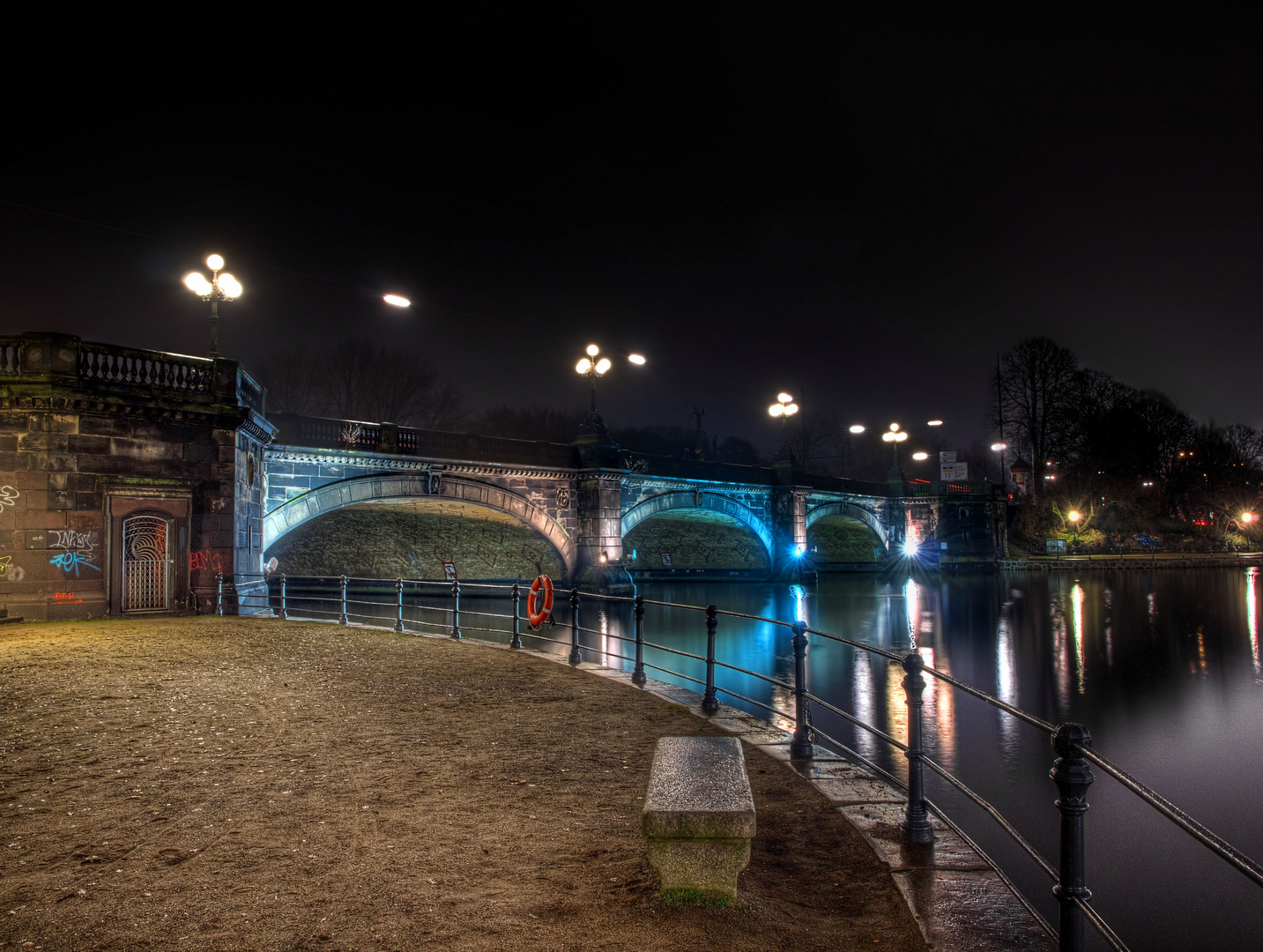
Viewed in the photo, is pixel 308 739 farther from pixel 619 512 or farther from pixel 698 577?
pixel 698 577

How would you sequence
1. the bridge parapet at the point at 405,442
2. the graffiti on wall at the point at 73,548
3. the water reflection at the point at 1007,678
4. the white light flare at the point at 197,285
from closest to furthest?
1. the water reflection at the point at 1007,678
2. the graffiti on wall at the point at 73,548
3. the white light flare at the point at 197,285
4. the bridge parapet at the point at 405,442

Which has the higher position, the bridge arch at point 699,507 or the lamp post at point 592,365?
the lamp post at point 592,365

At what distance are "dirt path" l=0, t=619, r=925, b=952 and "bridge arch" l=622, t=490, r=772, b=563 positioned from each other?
73.1 feet

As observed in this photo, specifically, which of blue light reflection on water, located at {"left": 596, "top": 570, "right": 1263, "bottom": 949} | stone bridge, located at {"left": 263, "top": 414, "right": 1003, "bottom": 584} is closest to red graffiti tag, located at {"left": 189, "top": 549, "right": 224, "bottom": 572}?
stone bridge, located at {"left": 263, "top": 414, "right": 1003, "bottom": 584}

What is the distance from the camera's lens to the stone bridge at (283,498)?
45.1ft

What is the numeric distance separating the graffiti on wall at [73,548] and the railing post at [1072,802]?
52.4 ft

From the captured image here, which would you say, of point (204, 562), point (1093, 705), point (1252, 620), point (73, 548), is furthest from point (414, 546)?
point (1252, 620)

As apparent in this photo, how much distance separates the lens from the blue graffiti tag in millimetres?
13812

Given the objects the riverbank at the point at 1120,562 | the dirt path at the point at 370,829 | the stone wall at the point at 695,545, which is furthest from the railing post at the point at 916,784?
the riverbank at the point at 1120,562

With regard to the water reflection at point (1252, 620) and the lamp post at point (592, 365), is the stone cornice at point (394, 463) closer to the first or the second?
the lamp post at point (592, 365)

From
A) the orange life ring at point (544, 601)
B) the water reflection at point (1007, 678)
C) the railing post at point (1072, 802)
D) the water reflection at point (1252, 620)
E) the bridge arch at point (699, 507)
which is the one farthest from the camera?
the bridge arch at point (699, 507)

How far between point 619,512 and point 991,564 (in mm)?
30482

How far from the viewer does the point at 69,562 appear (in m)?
13.9

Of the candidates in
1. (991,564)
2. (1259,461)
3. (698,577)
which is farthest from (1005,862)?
(1259,461)
